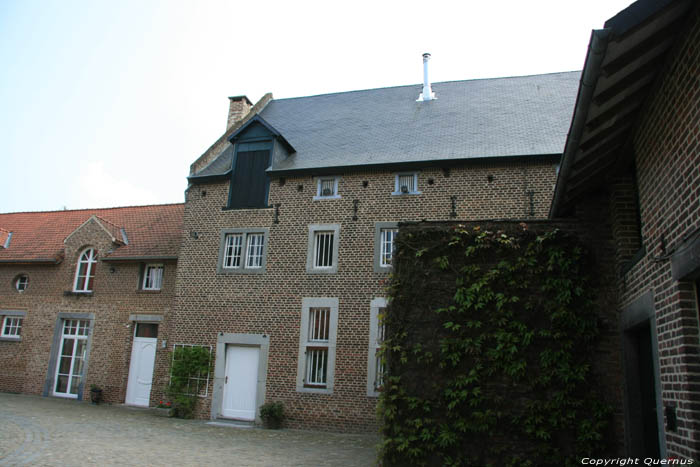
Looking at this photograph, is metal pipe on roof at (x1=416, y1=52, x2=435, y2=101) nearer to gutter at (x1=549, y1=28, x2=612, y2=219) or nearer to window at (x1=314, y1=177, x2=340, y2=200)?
window at (x1=314, y1=177, x2=340, y2=200)

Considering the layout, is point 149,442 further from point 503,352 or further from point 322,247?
point 503,352

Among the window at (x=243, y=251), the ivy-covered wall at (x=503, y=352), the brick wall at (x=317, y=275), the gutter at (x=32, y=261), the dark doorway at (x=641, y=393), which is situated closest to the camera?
the dark doorway at (x=641, y=393)

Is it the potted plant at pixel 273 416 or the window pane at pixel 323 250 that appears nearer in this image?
the potted plant at pixel 273 416

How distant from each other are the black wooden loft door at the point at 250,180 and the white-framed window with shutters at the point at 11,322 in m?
9.14

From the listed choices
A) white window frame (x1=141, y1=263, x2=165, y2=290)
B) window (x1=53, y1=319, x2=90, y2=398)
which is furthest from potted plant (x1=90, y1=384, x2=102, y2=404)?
white window frame (x1=141, y1=263, x2=165, y2=290)

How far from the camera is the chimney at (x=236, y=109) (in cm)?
1712

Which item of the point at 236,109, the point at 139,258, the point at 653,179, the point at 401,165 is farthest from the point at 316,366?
the point at 653,179

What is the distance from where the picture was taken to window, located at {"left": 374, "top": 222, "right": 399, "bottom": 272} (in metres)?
12.7

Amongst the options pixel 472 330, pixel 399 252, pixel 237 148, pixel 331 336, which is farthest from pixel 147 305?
pixel 472 330

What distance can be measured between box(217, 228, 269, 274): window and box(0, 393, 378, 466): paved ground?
3.94 m

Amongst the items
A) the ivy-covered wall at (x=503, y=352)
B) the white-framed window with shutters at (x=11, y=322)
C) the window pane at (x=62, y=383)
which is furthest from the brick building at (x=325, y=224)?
the white-framed window with shutters at (x=11, y=322)

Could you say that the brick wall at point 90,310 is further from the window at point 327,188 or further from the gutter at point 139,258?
the window at point 327,188

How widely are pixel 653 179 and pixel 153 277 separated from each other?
14451mm

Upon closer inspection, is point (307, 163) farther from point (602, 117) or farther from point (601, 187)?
point (602, 117)
